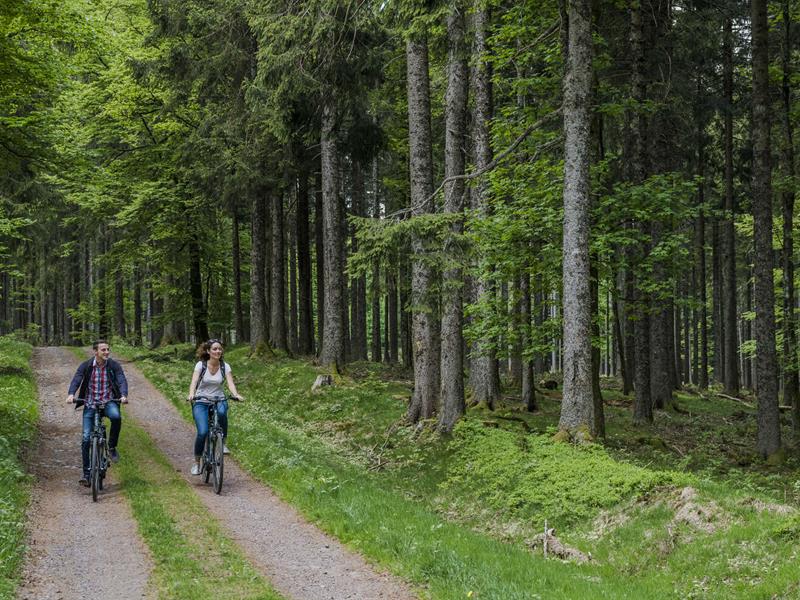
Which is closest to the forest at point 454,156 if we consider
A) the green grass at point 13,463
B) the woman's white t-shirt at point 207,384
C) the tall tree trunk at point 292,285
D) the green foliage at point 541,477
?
the green foliage at point 541,477

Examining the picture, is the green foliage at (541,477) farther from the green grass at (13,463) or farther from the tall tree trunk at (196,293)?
the tall tree trunk at (196,293)

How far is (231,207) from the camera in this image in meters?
26.0

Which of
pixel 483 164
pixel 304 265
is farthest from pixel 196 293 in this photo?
pixel 483 164

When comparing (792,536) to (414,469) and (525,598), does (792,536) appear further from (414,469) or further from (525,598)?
(414,469)

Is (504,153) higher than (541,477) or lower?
higher

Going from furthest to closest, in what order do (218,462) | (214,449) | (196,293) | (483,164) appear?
(196,293)
(483,164)
(214,449)
(218,462)

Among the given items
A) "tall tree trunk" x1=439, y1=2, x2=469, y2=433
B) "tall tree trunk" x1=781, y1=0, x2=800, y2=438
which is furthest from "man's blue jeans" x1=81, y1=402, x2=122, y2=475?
"tall tree trunk" x1=781, y1=0, x2=800, y2=438

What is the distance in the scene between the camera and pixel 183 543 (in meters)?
8.32

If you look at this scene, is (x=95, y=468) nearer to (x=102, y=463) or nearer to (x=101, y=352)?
(x=102, y=463)

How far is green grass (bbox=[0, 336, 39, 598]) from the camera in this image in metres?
7.21

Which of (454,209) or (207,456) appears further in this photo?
(454,209)

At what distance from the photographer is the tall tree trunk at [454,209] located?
1541 centimetres

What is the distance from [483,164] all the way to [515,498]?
8978mm

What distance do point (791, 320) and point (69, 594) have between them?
2042 centimetres
